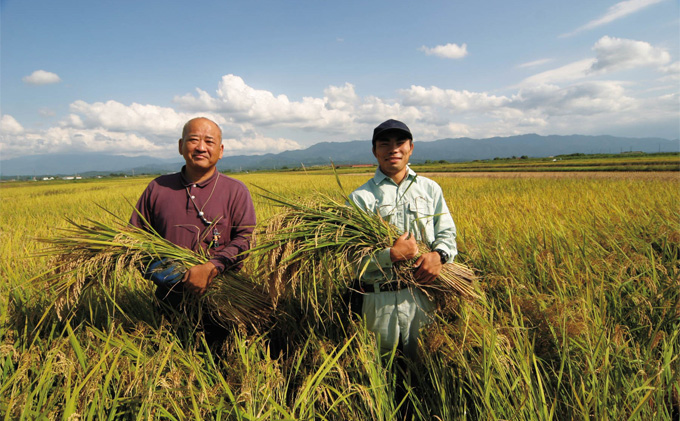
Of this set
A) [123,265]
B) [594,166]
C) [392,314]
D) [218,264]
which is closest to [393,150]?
[392,314]

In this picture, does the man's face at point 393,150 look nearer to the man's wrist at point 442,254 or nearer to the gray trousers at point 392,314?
the man's wrist at point 442,254

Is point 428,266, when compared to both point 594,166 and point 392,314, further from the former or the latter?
point 594,166

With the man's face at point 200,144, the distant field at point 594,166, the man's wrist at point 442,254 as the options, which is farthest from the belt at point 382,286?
the distant field at point 594,166

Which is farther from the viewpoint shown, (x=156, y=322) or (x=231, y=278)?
(x=156, y=322)

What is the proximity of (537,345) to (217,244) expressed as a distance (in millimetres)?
2044

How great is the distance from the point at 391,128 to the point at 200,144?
1.18 m

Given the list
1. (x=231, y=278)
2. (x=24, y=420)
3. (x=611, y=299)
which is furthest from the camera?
(x=611, y=299)

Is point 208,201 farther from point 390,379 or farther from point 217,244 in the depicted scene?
point 390,379

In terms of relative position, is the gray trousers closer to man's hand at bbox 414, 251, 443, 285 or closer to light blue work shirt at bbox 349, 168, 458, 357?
light blue work shirt at bbox 349, 168, 458, 357

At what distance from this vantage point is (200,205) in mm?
1945

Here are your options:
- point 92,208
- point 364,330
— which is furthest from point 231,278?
point 92,208

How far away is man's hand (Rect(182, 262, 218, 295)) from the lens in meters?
1.60

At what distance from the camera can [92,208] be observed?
28.0 feet

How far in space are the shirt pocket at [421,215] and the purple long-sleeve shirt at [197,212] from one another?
960mm
